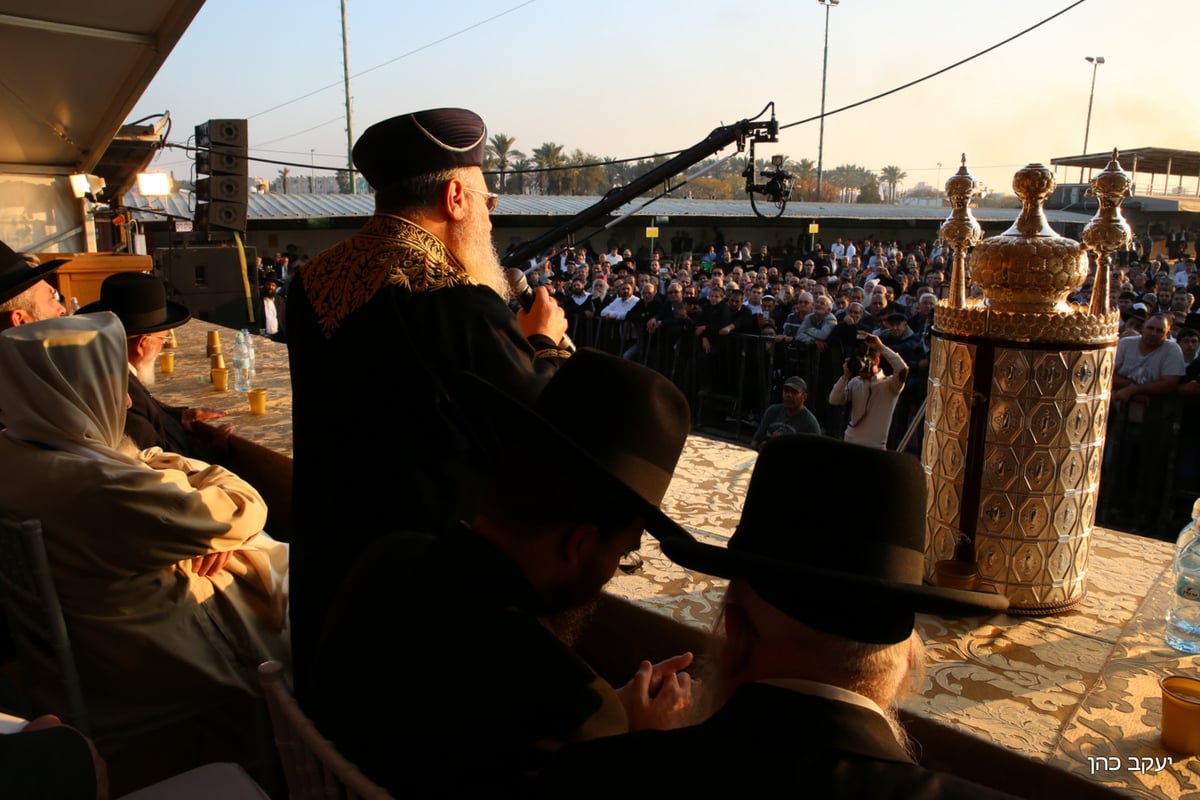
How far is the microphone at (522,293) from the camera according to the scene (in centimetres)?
247

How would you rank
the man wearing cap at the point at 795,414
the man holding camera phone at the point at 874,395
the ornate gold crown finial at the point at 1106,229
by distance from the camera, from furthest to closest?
the man wearing cap at the point at 795,414 < the man holding camera phone at the point at 874,395 < the ornate gold crown finial at the point at 1106,229

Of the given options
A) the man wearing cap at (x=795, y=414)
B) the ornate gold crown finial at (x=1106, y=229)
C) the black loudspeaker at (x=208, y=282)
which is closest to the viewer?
the ornate gold crown finial at (x=1106, y=229)

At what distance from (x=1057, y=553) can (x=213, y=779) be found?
186 centimetres

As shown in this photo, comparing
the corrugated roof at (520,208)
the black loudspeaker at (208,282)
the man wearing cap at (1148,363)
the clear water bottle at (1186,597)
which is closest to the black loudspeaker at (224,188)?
the black loudspeaker at (208,282)

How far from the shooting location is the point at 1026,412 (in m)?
1.72

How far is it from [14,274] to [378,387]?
280 centimetres

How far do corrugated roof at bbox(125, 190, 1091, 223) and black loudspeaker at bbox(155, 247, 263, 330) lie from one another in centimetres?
1055

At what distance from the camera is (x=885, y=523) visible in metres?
1.04

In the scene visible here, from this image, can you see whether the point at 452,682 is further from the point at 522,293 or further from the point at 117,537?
the point at 522,293

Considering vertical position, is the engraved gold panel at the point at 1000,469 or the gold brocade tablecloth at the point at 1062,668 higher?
the engraved gold panel at the point at 1000,469

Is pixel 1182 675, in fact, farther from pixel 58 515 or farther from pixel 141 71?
pixel 141 71

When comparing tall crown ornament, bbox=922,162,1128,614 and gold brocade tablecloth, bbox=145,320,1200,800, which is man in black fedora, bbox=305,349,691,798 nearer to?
gold brocade tablecloth, bbox=145,320,1200,800

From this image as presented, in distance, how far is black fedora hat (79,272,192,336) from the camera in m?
3.97

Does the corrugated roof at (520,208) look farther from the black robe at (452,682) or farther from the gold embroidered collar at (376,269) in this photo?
the black robe at (452,682)
